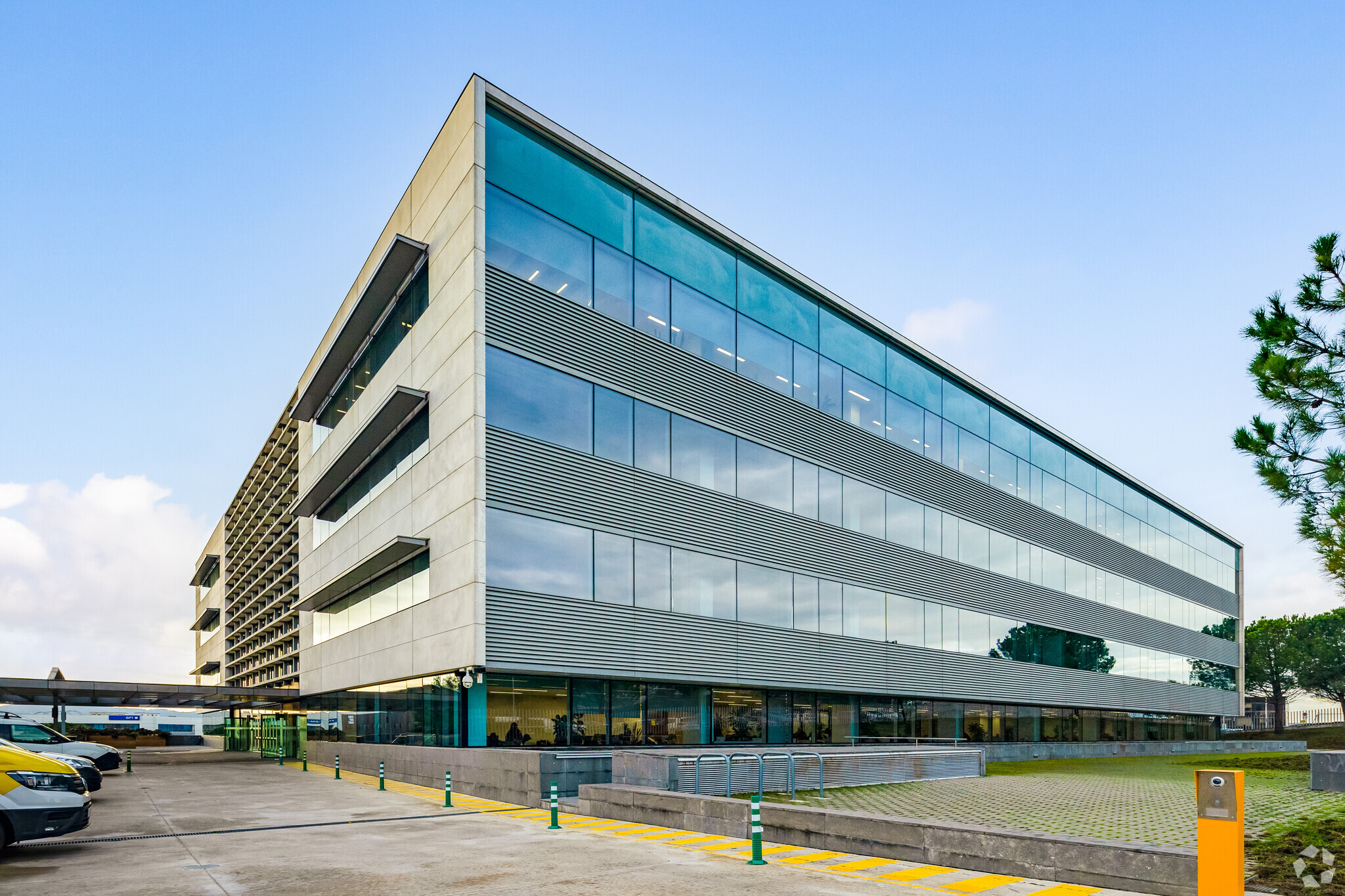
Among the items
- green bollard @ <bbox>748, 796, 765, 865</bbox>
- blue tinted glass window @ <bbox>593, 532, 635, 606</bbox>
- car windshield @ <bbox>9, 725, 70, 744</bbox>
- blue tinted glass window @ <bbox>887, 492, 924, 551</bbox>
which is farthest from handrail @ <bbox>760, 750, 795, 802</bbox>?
car windshield @ <bbox>9, 725, 70, 744</bbox>

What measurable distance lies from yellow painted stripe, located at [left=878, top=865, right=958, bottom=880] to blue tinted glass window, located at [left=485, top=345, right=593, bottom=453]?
16.6 meters

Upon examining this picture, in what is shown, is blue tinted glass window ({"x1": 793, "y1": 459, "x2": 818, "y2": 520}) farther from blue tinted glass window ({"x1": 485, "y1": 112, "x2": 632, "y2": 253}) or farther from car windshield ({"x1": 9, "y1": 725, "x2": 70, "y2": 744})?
car windshield ({"x1": 9, "y1": 725, "x2": 70, "y2": 744})

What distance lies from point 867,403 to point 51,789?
3125cm

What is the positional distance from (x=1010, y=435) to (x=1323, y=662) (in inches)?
1938

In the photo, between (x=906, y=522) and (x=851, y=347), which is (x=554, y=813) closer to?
(x=851, y=347)

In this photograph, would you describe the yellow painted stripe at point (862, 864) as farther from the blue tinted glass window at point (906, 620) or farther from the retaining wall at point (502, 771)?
the blue tinted glass window at point (906, 620)

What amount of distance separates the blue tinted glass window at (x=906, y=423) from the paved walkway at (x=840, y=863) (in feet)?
81.8

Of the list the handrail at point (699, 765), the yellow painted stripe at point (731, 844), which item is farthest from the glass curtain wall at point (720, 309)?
the yellow painted stripe at point (731, 844)

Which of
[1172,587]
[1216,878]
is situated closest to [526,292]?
[1216,878]

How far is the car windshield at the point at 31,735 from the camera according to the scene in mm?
27828

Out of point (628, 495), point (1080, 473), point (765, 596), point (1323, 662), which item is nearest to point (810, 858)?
point (628, 495)

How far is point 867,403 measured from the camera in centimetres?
3962

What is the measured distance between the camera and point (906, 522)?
4056 centimetres

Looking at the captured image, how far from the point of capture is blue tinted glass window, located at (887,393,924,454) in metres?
40.9
